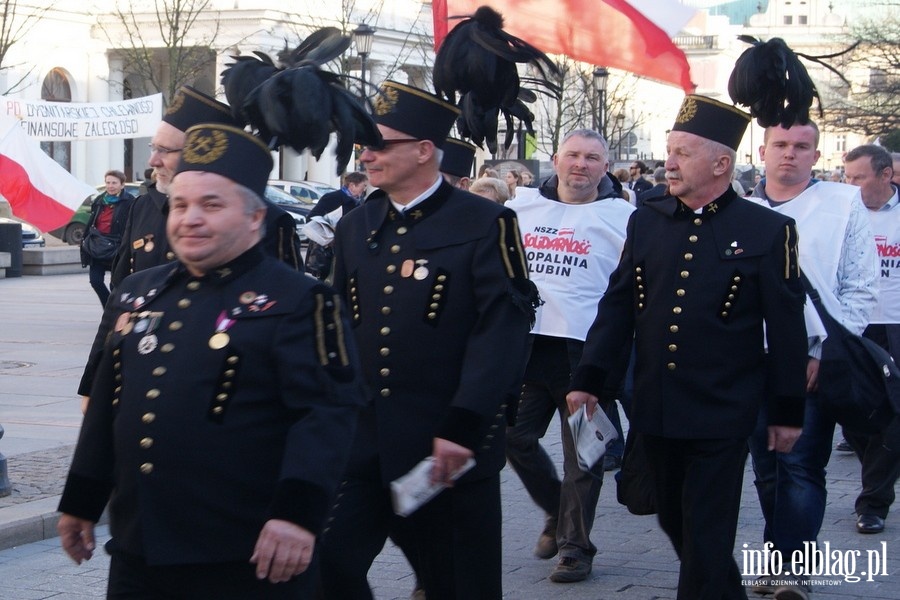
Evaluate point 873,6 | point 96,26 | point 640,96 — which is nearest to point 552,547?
point 873,6

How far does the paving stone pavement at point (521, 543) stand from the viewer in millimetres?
6406

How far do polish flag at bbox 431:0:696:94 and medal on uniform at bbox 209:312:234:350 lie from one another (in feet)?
12.6

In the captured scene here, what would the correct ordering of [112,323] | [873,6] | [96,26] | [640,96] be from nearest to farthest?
[112,323], [873,6], [96,26], [640,96]

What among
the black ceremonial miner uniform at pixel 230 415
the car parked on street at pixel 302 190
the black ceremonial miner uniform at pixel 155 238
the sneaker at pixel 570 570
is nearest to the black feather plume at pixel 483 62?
the black ceremonial miner uniform at pixel 155 238

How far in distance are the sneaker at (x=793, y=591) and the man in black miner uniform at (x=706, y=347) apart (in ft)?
2.80

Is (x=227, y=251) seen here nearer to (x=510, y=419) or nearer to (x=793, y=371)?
(x=510, y=419)

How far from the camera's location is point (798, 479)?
20.4 ft

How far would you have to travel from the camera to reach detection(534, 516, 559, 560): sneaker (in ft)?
22.9

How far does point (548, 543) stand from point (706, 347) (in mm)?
2056

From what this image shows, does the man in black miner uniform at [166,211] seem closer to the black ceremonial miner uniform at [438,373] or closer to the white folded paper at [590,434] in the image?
the black ceremonial miner uniform at [438,373]

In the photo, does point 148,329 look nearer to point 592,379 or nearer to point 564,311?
point 592,379

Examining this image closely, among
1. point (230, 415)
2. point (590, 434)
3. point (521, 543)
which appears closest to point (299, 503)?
point (230, 415)

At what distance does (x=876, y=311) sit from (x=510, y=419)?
5036mm

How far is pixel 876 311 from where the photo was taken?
9211 millimetres
